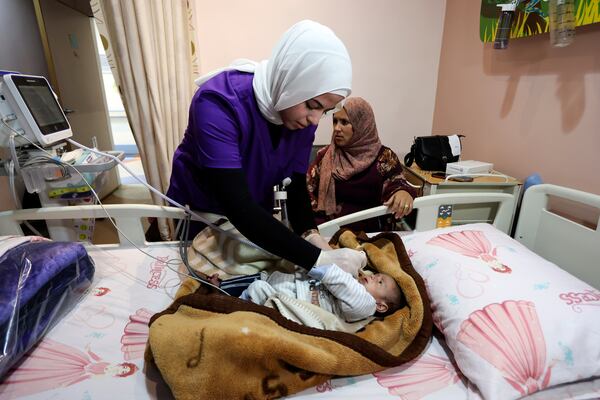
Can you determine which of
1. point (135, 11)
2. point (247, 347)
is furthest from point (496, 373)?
point (135, 11)

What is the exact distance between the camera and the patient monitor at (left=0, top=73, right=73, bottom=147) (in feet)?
3.70

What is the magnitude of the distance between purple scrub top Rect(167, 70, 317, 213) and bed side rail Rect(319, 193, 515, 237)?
1.17ft

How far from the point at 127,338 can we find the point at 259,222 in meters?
0.54

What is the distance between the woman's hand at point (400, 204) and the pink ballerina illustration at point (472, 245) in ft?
0.65

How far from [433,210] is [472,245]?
330mm

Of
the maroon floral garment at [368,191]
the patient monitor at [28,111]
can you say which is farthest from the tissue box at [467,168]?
the patient monitor at [28,111]

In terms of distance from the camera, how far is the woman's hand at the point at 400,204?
4.90 ft

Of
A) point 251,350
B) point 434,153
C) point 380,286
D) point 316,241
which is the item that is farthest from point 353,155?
point 251,350

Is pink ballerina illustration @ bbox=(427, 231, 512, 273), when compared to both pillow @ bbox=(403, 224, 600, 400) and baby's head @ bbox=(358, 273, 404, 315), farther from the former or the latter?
baby's head @ bbox=(358, 273, 404, 315)

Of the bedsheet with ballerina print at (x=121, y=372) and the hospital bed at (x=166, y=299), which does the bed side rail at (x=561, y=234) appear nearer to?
the hospital bed at (x=166, y=299)

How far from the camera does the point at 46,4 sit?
2803mm

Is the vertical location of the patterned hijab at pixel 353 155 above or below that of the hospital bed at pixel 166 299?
above

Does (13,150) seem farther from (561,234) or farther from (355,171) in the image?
(561,234)

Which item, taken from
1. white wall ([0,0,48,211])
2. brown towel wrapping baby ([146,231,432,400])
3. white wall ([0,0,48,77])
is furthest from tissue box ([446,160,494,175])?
white wall ([0,0,48,77])
